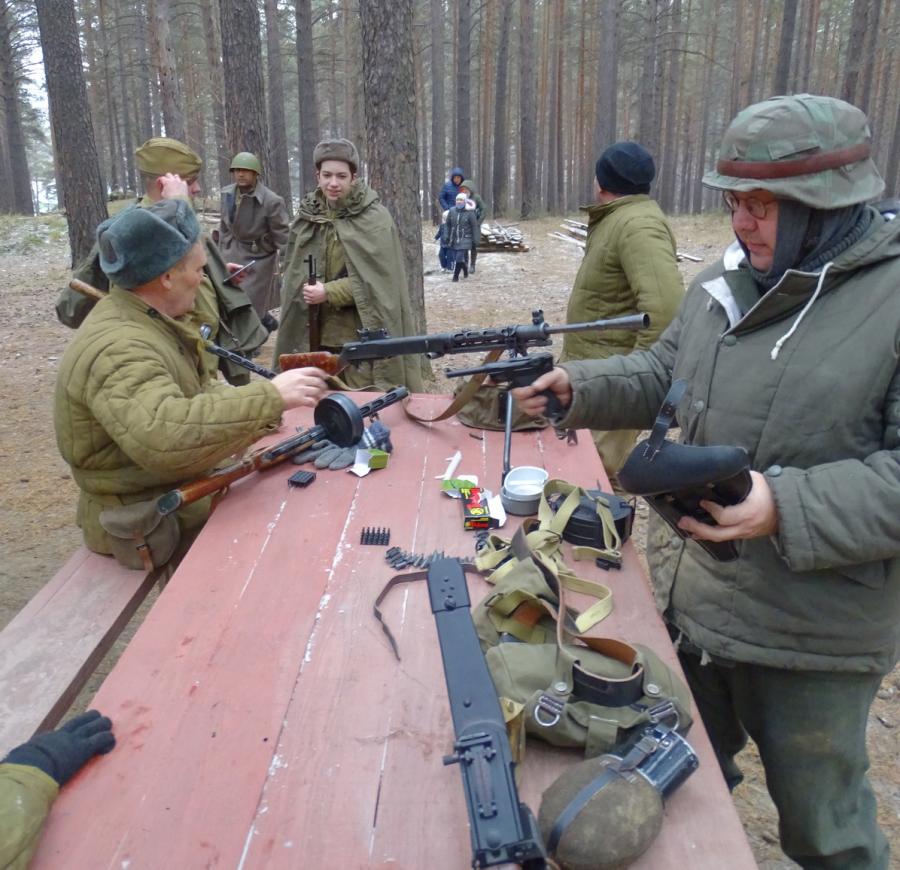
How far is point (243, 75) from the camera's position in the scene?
1062cm

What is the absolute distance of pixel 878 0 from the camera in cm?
2075

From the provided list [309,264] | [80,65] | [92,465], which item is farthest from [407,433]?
[80,65]

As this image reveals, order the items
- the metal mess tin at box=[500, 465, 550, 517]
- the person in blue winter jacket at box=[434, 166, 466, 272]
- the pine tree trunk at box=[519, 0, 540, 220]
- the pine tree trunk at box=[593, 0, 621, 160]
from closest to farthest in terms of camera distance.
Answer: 1. the metal mess tin at box=[500, 465, 550, 517]
2. the person in blue winter jacket at box=[434, 166, 466, 272]
3. the pine tree trunk at box=[593, 0, 621, 160]
4. the pine tree trunk at box=[519, 0, 540, 220]

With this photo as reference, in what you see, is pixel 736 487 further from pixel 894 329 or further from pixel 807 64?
pixel 807 64

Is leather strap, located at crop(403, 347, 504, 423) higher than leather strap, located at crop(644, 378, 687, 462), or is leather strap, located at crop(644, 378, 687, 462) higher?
leather strap, located at crop(644, 378, 687, 462)

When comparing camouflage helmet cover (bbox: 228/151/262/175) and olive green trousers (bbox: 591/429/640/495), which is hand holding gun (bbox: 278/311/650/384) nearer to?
olive green trousers (bbox: 591/429/640/495)

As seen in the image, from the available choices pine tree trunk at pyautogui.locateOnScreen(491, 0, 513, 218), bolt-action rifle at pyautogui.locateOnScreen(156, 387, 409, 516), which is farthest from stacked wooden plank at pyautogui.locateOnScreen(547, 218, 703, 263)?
bolt-action rifle at pyautogui.locateOnScreen(156, 387, 409, 516)

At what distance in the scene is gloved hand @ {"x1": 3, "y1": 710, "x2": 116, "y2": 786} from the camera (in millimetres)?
1573

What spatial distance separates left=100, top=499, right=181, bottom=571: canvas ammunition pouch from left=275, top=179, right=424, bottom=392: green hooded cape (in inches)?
83.1

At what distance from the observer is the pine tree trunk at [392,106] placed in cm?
691

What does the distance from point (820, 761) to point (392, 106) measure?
6506mm

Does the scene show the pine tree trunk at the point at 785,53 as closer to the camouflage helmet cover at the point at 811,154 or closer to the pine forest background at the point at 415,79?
the pine forest background at the point at 415,79

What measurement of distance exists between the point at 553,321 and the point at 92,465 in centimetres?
826

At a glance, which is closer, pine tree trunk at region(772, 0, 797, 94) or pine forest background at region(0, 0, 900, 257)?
pine forest background at region(0, 0, 900, 257)
